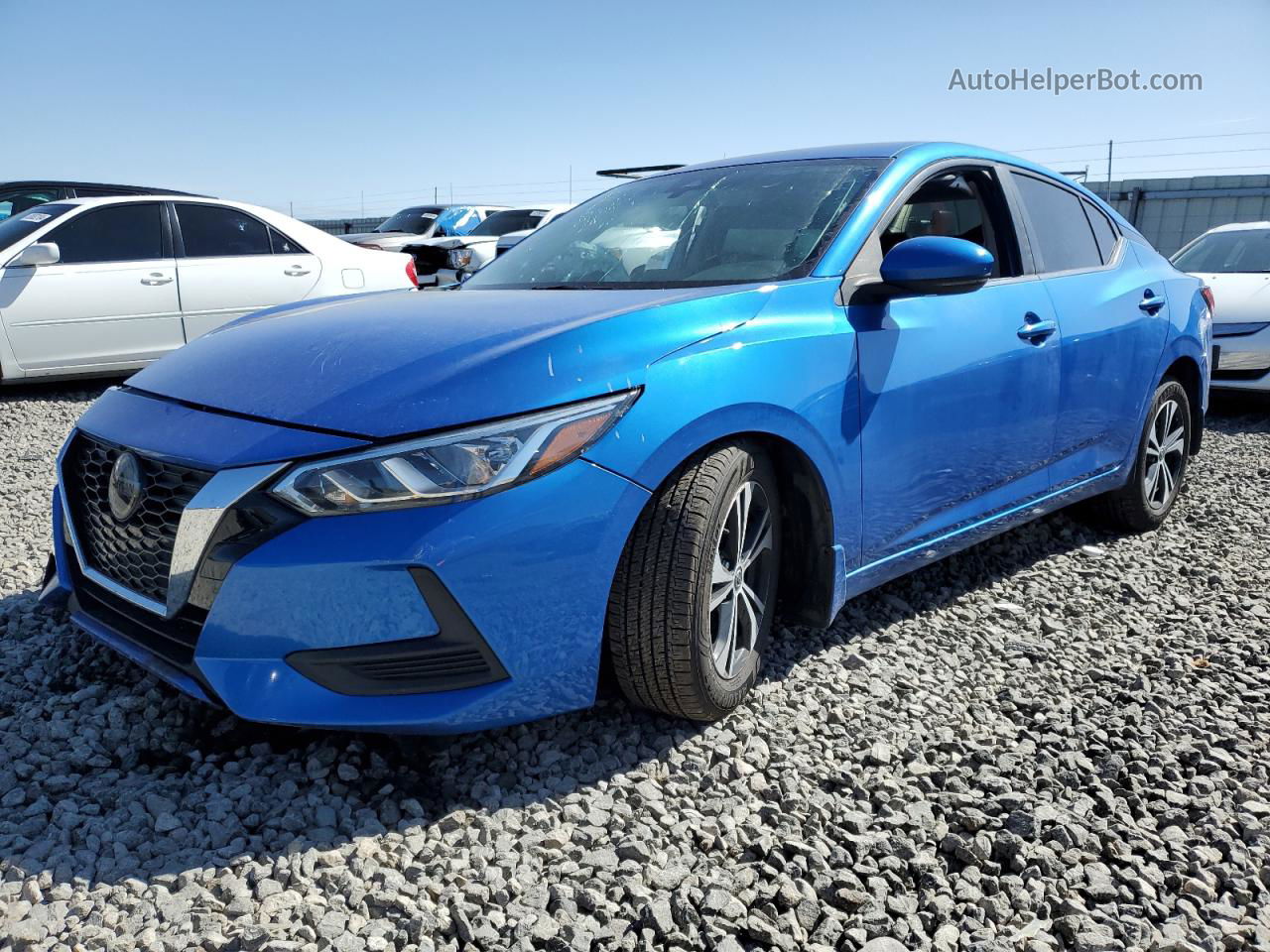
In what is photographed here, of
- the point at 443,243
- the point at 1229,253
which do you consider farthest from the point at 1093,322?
the point at 443,243

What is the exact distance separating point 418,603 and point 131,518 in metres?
0.76

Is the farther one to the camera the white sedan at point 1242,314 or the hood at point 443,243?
the hood at point 443,243

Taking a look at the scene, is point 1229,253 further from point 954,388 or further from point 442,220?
point 442,220

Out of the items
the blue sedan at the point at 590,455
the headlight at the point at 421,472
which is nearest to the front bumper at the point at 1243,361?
the blue sedan at the point at 590,455

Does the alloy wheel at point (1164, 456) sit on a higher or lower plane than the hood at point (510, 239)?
lower

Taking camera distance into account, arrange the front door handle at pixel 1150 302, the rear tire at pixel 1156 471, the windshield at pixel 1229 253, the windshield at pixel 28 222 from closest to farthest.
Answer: the front door handle at pixel 1150 302, the rear tire at pixel 1156 471, the windshield at pixel 28 222, the windshield at pixel 1229 253

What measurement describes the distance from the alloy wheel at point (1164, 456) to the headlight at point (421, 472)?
3.22m

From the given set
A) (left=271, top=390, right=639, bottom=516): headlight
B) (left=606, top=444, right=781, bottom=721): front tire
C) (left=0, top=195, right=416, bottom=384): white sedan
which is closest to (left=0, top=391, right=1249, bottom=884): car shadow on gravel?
(left=606, top=444, right=781, bottom=721): front tire

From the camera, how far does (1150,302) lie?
4.12 metres

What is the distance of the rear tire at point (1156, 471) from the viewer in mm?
4293

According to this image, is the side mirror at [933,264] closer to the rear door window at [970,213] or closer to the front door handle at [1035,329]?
the rear door window at [970,213]

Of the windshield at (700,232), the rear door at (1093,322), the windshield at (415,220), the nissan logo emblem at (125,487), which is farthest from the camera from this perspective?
the windshield at (415,220)

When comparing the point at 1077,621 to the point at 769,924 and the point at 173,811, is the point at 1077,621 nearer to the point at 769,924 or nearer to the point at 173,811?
the point at 769,924

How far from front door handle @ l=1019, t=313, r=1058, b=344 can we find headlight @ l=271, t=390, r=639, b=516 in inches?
76.6
